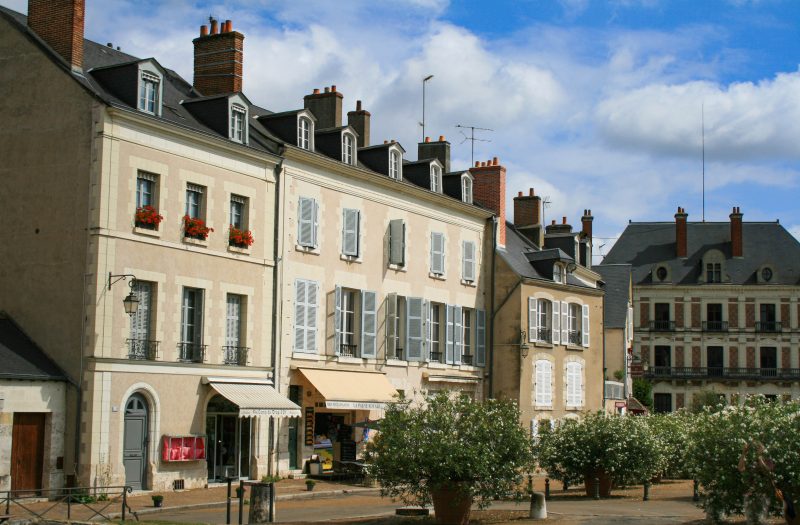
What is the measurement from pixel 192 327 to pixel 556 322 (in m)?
15.8

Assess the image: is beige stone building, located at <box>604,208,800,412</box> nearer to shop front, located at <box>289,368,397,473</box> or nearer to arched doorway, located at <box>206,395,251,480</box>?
shop front, located at <box>289,368,397,473</box>

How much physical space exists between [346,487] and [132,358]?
21.1ft

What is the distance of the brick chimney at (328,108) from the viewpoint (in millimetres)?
30812

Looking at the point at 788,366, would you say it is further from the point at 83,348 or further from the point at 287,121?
the point at 83,348

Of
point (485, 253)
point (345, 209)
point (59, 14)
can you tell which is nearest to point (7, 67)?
point (59, 14)

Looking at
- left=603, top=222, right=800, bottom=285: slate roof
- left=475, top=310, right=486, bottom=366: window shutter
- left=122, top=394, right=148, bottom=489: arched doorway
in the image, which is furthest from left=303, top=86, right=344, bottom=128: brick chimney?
left=603, top=222, right=800, bottom=285: slate roof

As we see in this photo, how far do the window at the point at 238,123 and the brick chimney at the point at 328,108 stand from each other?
5.59 meters

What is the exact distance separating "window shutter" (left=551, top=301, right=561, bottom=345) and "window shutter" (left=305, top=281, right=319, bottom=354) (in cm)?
1132

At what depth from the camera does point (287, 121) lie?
89.6ft

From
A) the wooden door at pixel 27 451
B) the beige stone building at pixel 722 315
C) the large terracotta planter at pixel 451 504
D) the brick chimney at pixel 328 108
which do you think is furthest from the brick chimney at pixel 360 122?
the beige stone building at pixel 722 315

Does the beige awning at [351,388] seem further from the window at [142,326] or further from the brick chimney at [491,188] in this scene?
the brick chimney at [491,188]

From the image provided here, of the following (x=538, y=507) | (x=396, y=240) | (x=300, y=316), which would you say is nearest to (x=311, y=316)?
(x=300, y=316)

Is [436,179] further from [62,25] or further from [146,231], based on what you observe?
[62,25]

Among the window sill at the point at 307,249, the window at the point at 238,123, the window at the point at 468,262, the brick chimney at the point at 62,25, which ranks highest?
the brick chimney at the point at 62,25
